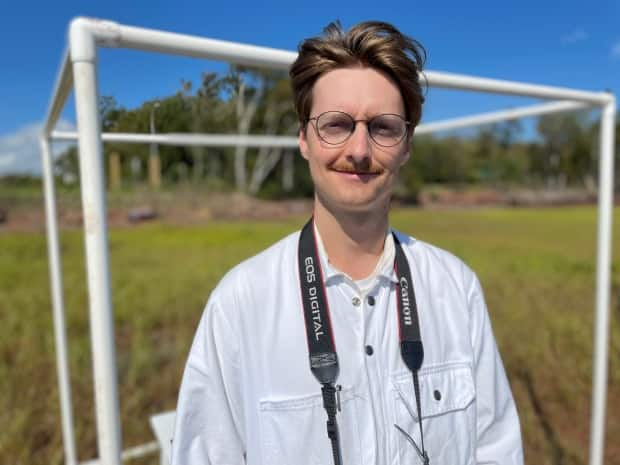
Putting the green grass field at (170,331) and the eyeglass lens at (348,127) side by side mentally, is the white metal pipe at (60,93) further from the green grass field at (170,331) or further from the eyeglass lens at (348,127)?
the green grass field at (170,331)

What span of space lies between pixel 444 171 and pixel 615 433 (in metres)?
17.6

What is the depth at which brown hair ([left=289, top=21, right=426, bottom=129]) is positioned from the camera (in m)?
1.05

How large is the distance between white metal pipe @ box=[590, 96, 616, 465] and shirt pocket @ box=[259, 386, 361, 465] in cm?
162

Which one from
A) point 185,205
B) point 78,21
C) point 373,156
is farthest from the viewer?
point 185,205

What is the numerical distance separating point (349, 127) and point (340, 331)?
0.50 m

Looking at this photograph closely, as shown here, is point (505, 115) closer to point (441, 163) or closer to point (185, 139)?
point (185, 139)

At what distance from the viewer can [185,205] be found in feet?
52.9

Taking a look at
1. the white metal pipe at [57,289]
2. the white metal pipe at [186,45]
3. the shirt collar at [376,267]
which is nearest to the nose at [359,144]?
the shirt collar at [376,267]

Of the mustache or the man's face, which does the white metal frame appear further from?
the mustache

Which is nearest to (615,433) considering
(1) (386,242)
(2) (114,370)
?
(1) (386,242)

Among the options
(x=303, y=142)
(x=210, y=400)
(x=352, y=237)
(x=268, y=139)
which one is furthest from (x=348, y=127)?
(x=268, y=139)

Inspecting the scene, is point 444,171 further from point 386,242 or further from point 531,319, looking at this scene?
point 386,242

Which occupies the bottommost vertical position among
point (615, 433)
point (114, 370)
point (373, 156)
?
point (615, 433)

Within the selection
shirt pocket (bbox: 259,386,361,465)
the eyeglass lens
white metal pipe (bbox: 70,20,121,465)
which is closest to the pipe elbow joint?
white metal pipe (bbox: 70,20,121,465)
